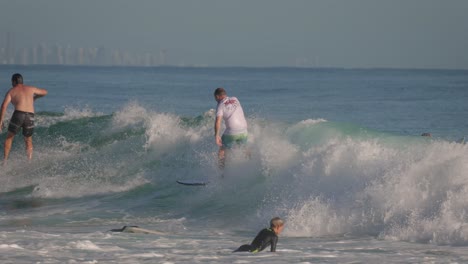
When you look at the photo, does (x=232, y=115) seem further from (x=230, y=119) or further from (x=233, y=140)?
(x=233, y=140)

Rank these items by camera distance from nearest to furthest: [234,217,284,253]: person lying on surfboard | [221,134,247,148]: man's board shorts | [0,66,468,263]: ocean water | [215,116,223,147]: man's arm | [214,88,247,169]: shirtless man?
[234,217,284,253]: person lying on surfboard → [0,66,468,263]: ocean water → [215,116,223,147]: man's arm → [214,88,247,169]: shirtless man → [221,134,247,148]: man's board shorts

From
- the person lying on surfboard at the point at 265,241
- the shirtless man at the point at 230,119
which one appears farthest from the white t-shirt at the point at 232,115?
the person lying on surfboard at the point at 265,241

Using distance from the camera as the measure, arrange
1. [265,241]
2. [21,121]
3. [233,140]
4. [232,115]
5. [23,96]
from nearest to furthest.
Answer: [265,241] < [232,115] < [233,140] < [23,96] < [21,121]

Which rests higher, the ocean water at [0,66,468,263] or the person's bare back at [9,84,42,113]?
the person's bare back at [9,84,42,113]

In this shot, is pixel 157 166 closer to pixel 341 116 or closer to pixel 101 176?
pixel 101 176

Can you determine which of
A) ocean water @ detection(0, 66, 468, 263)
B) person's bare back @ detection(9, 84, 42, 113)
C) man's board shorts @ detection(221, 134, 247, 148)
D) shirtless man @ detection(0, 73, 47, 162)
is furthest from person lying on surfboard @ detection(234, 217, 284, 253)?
person's bare back @ detection(9, 84, 42, 113)

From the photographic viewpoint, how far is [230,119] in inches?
539

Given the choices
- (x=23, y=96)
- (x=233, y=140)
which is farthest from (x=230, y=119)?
(x=23, y=96)

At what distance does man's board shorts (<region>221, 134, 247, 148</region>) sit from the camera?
13828mm

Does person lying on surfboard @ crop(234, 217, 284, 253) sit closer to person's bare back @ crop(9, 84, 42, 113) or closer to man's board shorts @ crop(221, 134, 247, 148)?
man's board shorts @ crop(221, 134, 247, 148)

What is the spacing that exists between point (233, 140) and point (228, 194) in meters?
0.91

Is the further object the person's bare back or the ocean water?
the person's bare back

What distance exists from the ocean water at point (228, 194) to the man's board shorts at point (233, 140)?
21 centimetres

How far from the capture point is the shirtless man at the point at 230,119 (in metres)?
13.5
